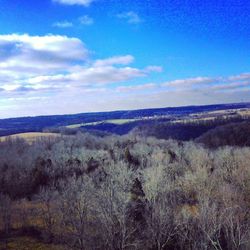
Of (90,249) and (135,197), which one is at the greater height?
(135,197)

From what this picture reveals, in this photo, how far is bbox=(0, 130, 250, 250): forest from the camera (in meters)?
36.4

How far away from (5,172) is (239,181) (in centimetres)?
5034

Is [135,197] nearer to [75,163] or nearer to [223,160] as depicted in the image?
[223,160]

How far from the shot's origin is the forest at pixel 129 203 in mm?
36438

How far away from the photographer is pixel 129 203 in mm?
42812

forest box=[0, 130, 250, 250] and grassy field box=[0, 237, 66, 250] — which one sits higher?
forest box=[0, 130, 250, 250]

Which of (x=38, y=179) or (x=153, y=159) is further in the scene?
(x=153, y=159)

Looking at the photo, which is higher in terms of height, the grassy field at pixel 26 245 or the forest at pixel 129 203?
the forest at pixel 129 203

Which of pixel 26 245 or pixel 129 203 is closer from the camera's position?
pixel 129 203

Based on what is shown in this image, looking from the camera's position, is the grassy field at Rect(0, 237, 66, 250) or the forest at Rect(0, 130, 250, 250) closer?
the forest at Rect(0, 130, 250, 250)

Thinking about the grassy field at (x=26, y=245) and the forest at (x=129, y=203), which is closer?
the forest at (x=129, y=203)

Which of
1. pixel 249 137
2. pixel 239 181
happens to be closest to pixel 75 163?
pixel 239 181

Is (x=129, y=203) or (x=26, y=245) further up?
(x=129, y=203)

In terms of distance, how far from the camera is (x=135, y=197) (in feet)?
151
